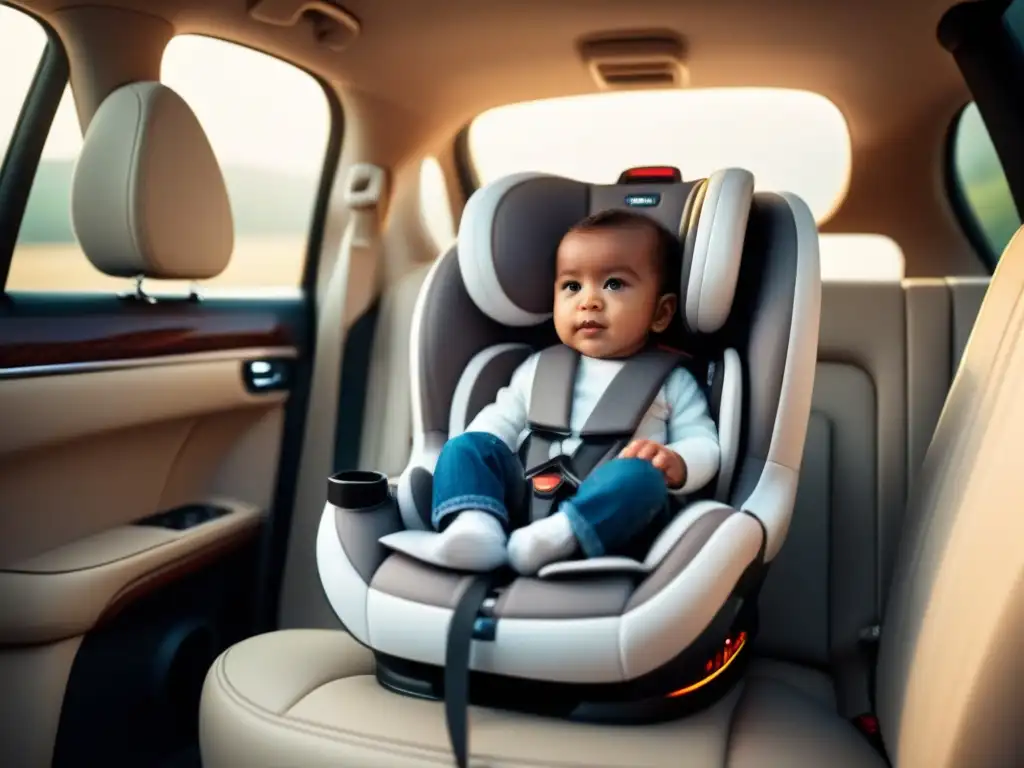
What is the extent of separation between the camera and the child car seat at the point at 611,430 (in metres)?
1.24

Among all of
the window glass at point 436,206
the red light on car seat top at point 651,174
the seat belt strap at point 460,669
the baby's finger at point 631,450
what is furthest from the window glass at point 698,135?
the seat belt strap at point 460,669

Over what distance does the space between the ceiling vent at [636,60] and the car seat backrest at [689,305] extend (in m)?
0.42

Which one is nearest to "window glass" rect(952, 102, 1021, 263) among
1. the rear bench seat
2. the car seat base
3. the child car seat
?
the rear bench seat

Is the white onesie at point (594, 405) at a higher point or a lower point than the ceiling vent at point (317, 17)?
lower

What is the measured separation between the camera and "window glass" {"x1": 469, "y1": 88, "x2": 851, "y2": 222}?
239 cm

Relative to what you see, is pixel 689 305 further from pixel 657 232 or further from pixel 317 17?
pixel 317 17

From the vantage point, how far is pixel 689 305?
1669 mm

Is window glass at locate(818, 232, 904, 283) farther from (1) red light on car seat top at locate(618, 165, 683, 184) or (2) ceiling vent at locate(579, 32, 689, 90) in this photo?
(1) red light on car seat top at locate(618, 165, 683, 184)

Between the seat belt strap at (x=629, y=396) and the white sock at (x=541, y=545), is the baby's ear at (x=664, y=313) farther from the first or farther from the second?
the white sock at (x=541, y=545)

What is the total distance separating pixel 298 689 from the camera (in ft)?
4.55

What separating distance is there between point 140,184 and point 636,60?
112 cm

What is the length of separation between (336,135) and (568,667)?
1.73 meters

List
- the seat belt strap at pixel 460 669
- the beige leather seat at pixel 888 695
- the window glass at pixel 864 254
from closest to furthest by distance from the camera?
1. the beige leather seat at pixel 888 695
2. the seat belt strap at pixel 460 669
3. the window glass at pixel 864 254

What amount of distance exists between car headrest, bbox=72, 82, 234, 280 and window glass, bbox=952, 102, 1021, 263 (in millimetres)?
1689
